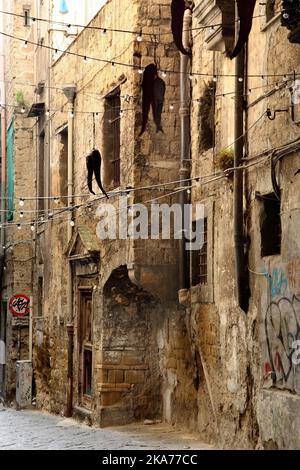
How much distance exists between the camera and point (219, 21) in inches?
421

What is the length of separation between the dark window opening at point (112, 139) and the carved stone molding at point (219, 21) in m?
3.73

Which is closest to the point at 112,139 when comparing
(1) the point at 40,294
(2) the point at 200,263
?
(2) the point at 200,263

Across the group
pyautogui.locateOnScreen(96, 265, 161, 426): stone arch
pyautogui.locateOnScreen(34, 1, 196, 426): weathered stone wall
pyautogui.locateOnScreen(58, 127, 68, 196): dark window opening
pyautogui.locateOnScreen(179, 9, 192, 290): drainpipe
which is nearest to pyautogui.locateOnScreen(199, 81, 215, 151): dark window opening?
pyautogui.locateOnScreen(179, 9, 192, 290): drainpipe

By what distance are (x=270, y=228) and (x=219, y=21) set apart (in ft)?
8.37

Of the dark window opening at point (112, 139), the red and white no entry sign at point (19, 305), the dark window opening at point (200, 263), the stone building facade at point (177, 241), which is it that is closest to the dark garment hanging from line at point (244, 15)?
the stone building facade at point (177, 241)

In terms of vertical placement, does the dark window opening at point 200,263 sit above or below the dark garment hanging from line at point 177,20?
below

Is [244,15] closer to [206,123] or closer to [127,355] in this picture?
[206,123]

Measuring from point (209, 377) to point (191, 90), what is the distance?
4.00 meters

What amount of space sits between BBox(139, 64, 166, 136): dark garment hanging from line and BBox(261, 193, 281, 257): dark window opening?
2637 mm

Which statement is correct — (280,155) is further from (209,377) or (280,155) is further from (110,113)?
(110,113)

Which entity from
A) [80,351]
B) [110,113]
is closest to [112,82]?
[110,113]

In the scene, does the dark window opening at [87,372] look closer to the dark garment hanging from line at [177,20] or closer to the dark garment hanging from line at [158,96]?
the dark garment hanging from line at [158,96]

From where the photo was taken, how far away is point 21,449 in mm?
11984

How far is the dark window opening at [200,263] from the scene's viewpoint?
480 inches
